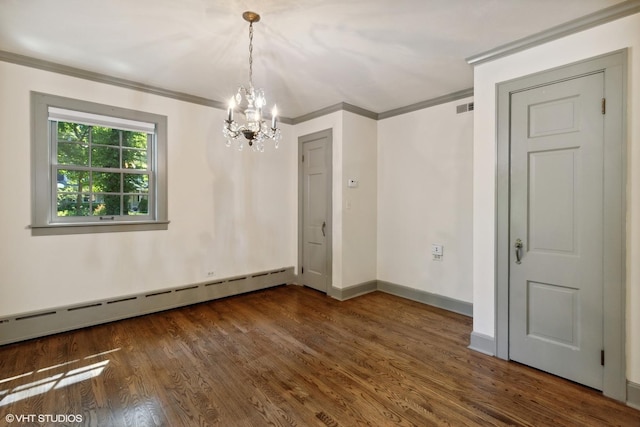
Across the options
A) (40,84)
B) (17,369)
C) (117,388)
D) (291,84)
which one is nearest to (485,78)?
(291,84)

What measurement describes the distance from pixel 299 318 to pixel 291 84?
2.75 metres

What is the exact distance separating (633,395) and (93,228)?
4857 millimetres

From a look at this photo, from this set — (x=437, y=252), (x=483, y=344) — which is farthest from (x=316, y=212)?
(x=483, y=344)

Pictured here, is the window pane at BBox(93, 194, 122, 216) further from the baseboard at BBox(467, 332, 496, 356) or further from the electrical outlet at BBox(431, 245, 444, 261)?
the baseboard at BBox(467, 332, 496, 356)

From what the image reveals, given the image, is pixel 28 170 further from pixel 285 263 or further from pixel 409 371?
pixel 409 371

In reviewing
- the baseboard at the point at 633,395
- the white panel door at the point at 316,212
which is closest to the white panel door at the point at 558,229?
the baseboard at the point at 633,395

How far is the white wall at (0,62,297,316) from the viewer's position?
→ 2883 mm

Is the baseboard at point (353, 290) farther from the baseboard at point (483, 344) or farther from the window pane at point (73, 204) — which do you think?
the window pane at point (73, 204)

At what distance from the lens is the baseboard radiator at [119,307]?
9.55ft

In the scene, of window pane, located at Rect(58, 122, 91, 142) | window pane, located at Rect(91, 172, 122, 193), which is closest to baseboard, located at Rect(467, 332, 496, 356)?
window pane, located at Rect(91, 172, 122, 193)

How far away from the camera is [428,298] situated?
13.3ft

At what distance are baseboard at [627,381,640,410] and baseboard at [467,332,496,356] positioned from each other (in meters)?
0.85

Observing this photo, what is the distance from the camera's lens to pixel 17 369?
2449 mm

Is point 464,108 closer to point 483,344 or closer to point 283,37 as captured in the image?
point 283,37
